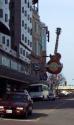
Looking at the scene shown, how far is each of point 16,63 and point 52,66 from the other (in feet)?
91.8

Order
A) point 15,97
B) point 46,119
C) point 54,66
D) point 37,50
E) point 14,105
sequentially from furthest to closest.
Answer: point 37,50, point 54,66, point 15,97, point 46,119, point 14,105

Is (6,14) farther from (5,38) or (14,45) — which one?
(14,45)

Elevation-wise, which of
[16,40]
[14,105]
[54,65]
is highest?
[16,40]

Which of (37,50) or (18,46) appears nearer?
(18,46)

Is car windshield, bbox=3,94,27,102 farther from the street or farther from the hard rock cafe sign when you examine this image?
the hard rock cafe sign

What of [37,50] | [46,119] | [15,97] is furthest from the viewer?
[37,50]

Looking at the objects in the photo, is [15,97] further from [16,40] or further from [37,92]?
[16,40]

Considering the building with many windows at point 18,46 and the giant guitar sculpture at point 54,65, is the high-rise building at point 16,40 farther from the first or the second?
the giant guitar sculpture at point 54,65

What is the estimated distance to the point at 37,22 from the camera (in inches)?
4852

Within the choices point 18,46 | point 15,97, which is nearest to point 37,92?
point 18,46

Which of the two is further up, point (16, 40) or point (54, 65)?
point (16, 40)

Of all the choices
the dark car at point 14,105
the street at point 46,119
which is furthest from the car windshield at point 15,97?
the street at point 46,119

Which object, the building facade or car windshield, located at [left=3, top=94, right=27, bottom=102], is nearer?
car windshield, located at [left=3, top=94, right=27, bottom=102]

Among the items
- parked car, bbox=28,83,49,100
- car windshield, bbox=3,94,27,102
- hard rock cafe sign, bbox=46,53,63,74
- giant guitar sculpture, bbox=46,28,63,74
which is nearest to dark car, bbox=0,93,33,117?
car windshield, bbox=3,94,27,102
